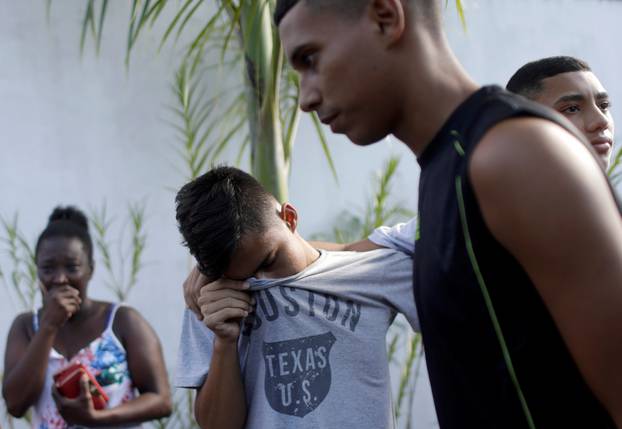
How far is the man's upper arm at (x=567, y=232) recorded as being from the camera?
106 centimetres

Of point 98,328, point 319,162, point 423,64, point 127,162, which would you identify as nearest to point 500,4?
point 319,162

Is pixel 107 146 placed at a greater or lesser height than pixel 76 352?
greater

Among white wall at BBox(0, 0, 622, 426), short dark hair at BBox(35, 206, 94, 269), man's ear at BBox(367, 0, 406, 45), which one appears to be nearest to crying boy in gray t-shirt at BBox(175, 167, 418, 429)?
man's ear at BBox(367, 0, 406, 45)

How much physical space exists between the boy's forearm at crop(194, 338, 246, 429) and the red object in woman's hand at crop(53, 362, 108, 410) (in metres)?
1.22

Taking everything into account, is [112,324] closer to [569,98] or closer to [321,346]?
[321,346]

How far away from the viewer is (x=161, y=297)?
4984 millimetres

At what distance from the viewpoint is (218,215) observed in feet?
6.88

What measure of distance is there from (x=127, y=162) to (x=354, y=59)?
12.3 ft

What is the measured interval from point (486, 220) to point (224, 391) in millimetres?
1119

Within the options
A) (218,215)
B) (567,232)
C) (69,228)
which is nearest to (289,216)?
(218,215)

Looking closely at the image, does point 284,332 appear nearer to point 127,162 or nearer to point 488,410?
point 488,410

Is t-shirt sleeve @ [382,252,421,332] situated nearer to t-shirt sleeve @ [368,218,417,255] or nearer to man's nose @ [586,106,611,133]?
t-shirt sleeve @ [368,218,417,255]

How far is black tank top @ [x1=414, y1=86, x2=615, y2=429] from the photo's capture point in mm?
1138

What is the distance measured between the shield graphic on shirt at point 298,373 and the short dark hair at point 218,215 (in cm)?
24
